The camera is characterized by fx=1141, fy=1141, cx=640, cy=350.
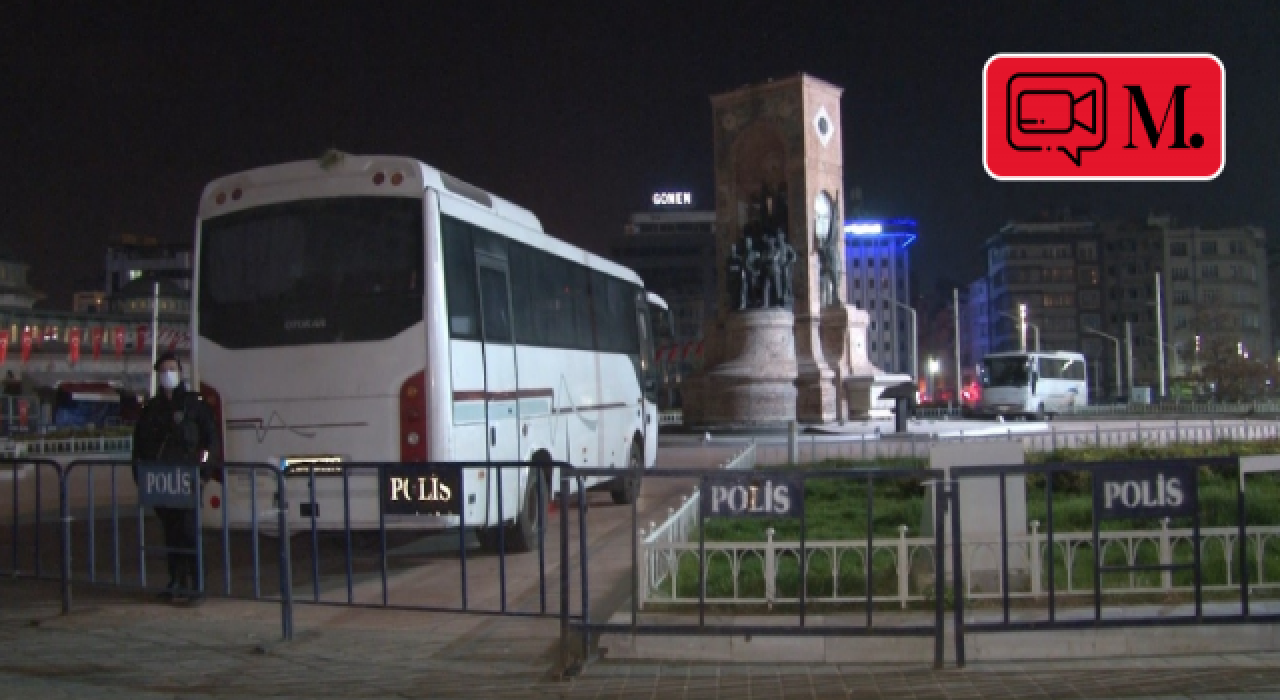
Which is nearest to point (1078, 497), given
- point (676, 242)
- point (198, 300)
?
point (198, 300)

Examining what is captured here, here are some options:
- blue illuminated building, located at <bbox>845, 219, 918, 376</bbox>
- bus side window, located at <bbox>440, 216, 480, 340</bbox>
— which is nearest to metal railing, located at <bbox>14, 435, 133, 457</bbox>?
bus side window, located at <bbox>440, 216, 480, 340</bbox>

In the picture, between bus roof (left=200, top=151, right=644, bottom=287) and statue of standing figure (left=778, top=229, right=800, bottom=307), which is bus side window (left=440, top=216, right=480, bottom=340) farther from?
statue of standing figure (left=778, top=229, right=800, bottom=307)

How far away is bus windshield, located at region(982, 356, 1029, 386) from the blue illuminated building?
78031 mm

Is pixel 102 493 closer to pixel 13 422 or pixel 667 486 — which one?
pixel 667 486

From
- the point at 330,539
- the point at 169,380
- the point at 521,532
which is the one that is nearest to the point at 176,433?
the point at 169,380

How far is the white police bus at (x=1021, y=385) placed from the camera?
1909 inches

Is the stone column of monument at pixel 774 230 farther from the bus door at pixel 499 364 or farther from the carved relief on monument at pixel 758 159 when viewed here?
the bus door at pixel 499 364

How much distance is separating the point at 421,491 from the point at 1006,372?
44.4 metres

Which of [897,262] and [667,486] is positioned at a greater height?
[897,262]

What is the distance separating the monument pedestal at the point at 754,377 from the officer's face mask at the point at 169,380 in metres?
28.9

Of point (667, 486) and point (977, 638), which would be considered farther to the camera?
point (667, 486)

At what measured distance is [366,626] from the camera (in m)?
8.66

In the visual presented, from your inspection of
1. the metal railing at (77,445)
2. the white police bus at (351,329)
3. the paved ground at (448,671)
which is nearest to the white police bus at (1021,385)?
the metal railing at (77,445)

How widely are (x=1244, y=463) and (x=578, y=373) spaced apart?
864 cm
